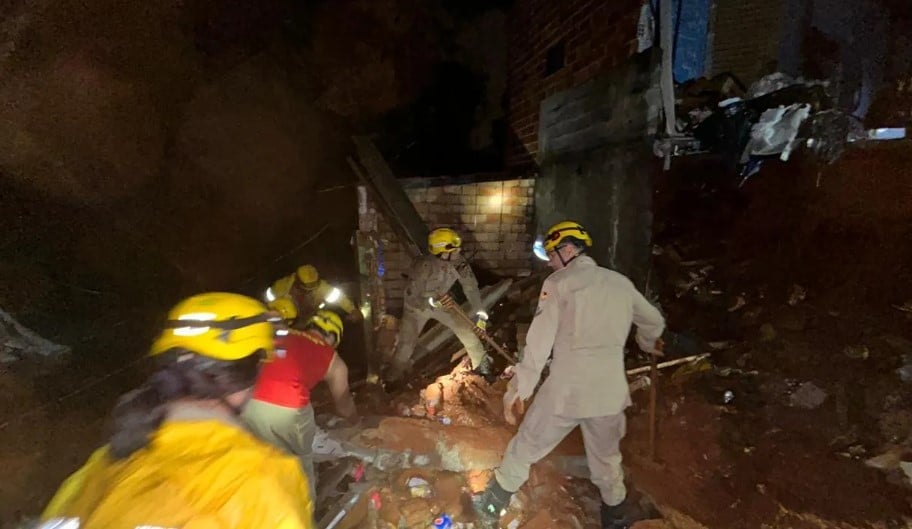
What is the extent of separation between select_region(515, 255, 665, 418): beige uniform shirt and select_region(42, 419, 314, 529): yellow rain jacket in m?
1.88

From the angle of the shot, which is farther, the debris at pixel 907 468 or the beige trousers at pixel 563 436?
the debris at pixel 907 468

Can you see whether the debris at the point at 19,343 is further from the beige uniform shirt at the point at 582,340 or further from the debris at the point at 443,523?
the beige uniform shirt at the point at 582,340

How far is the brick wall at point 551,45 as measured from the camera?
5.34 meters

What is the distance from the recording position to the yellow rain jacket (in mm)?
1264

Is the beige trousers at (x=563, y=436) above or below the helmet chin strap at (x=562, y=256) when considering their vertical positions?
below

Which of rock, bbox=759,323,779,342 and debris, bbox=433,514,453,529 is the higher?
rock, bbox=759,323,779,342

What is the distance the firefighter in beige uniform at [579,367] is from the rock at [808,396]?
1.78m

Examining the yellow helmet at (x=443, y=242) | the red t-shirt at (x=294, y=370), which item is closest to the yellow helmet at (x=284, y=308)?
the red t-shirt at (x=294, y=370)

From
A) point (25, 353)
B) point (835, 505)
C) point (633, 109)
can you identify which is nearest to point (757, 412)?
point (835, 505)

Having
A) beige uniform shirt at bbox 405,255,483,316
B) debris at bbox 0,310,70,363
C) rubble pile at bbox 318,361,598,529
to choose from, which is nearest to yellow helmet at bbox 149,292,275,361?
rubble pile at bbox 318,361,598,529

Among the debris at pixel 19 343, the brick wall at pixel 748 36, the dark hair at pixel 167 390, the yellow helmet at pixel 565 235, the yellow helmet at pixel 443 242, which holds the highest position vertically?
the brick wall at pixel 748 36

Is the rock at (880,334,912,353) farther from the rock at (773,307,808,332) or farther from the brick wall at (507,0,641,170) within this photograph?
the brick wall at (507,0,641,170)

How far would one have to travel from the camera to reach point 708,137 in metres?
4.68

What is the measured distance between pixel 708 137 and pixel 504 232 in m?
3.38
